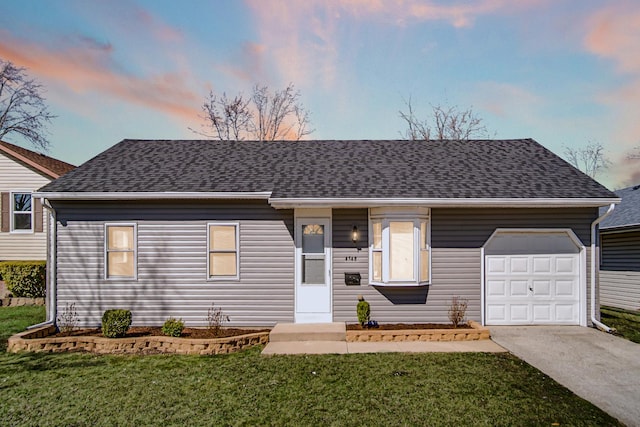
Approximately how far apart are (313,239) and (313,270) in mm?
737

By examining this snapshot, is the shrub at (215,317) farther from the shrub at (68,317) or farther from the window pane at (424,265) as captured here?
the window pane at (424,265)

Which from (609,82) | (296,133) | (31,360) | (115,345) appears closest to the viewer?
(31,360)

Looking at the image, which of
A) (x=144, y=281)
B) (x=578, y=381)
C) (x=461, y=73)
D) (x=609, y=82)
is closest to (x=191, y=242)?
(x=144, y=281)

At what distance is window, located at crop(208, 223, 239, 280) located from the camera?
8430mm

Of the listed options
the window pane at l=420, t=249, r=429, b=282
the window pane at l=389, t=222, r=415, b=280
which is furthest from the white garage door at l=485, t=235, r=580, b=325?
the window pane at l=389, t=222, r=415, b=280

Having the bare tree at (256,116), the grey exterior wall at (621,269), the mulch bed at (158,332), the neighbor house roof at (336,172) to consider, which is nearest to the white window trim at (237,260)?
the neighbor house roof at (336,172)

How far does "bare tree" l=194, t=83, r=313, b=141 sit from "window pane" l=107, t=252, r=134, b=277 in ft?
50.7

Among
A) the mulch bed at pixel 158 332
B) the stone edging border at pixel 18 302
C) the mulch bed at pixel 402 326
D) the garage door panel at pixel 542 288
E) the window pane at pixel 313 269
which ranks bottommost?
the stone edging border at pixel 18 302

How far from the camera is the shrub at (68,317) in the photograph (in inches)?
328

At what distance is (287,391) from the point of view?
5.03 metres

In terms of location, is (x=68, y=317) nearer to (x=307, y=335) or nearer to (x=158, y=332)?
(x=158, y=332)

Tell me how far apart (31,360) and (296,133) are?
1859 centimetres

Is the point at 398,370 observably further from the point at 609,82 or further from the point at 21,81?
the point at 21,81

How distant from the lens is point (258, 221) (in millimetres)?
8414
